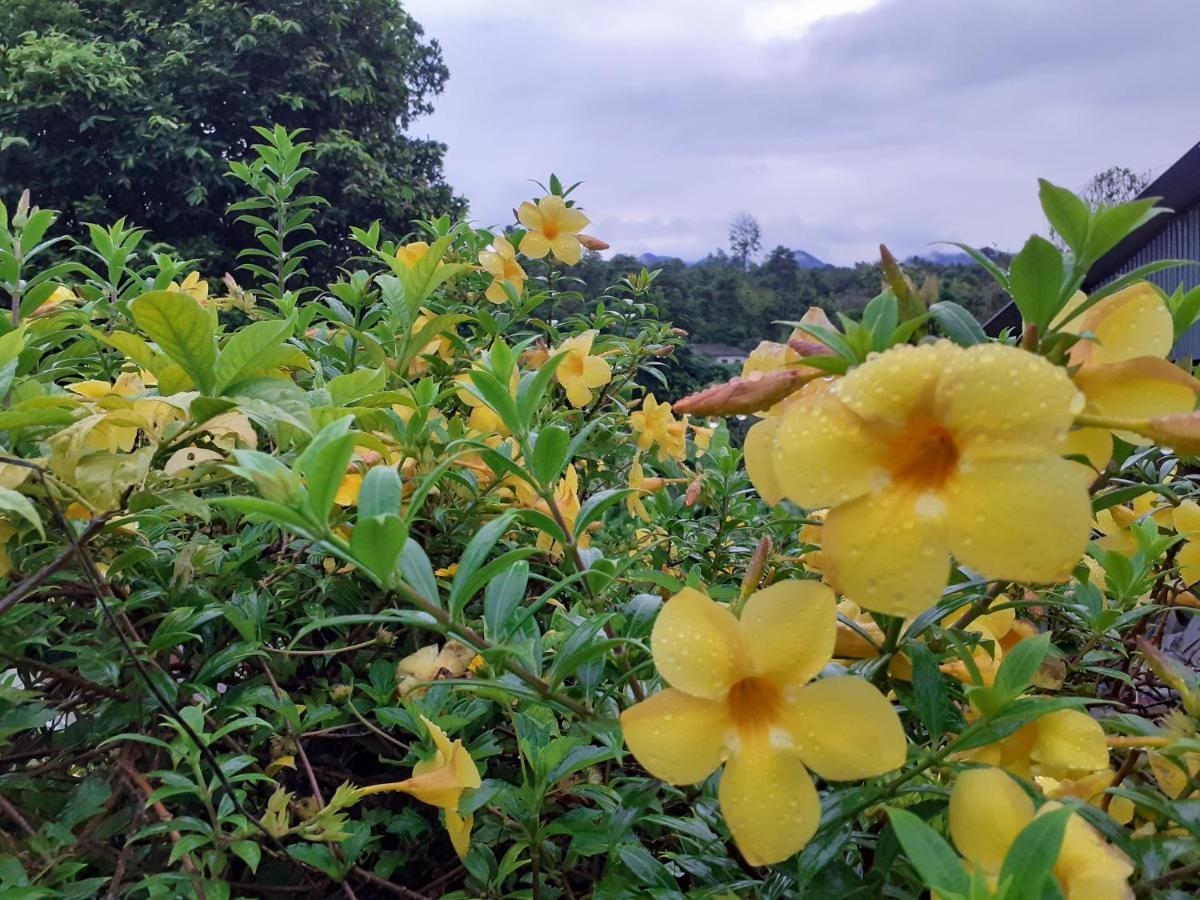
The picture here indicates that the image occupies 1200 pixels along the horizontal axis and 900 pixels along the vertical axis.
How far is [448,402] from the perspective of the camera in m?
1.36

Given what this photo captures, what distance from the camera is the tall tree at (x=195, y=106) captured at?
33.2ft

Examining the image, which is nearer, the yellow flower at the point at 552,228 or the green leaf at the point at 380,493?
the green leaf at the point at 380,493

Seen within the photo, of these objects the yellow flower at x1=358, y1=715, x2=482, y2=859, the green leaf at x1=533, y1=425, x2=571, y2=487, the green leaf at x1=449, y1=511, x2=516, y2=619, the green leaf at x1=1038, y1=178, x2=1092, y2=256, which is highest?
the green leaf at x1=1038, y1=178, x2=1092, y2=256

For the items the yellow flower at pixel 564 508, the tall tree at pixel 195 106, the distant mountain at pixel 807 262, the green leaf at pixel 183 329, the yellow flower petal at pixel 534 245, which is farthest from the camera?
the distant mountain at pixel 807 262

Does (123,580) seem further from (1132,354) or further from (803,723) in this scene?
(1132,354)

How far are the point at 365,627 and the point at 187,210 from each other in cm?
1145

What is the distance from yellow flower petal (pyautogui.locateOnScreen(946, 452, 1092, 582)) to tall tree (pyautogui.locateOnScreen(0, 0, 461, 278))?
10421 mm

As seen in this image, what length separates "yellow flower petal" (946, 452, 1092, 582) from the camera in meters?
0.37

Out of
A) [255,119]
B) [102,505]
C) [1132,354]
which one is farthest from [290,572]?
[255,119]

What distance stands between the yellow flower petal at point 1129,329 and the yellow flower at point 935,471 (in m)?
0.08

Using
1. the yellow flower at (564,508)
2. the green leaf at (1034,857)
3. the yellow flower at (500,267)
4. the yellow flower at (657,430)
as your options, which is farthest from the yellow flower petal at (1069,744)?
the yellow flower at (500,267)

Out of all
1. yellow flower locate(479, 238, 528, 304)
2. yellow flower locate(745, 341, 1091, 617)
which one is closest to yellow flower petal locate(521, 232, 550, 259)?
yellow flower locate(479, 238, 528, 304)

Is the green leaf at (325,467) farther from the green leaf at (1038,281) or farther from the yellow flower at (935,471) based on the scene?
the green leaf at (1038,281)

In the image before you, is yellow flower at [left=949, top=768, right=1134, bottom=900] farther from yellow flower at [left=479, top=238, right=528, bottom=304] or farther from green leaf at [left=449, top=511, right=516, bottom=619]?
yellow flower at [left=479, top=238, right=528, bottom=304]
